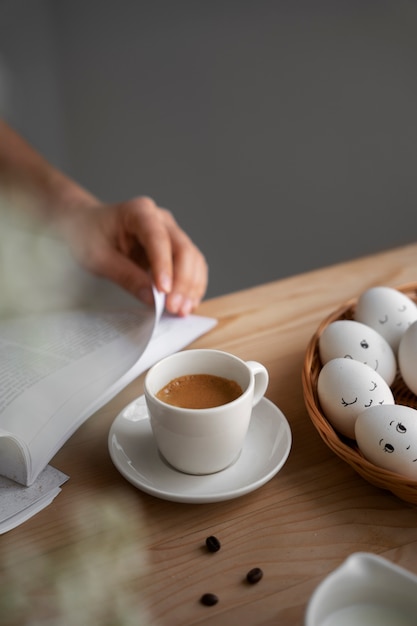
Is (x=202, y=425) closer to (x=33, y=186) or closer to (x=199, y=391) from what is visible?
(x=199, y=391)

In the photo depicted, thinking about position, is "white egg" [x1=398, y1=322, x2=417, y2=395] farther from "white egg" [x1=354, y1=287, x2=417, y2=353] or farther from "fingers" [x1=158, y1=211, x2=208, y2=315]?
"fingers" [x1=158, y1=211, x2=208, y2=315]

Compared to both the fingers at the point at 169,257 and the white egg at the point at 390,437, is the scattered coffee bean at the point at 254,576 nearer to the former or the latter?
the white egg at the point at 390,437

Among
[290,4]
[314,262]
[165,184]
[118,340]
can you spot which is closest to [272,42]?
[290,4]

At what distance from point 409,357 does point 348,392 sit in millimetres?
96

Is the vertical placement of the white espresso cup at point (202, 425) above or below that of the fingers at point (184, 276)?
above

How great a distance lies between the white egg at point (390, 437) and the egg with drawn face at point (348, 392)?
0.02 m

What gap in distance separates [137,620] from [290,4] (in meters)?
1.80

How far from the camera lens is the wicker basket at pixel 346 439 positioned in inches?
18.7

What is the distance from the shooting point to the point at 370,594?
1.16ft

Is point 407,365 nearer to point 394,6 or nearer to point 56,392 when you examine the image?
point 56,392

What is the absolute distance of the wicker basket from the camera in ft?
1.56

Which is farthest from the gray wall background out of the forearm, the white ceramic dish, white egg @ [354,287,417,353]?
the white ceramic dish

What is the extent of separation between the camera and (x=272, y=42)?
6.18 feet

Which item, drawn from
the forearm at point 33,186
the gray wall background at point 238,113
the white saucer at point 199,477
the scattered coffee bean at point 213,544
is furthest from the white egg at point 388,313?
the gray wall background at point 238,113
